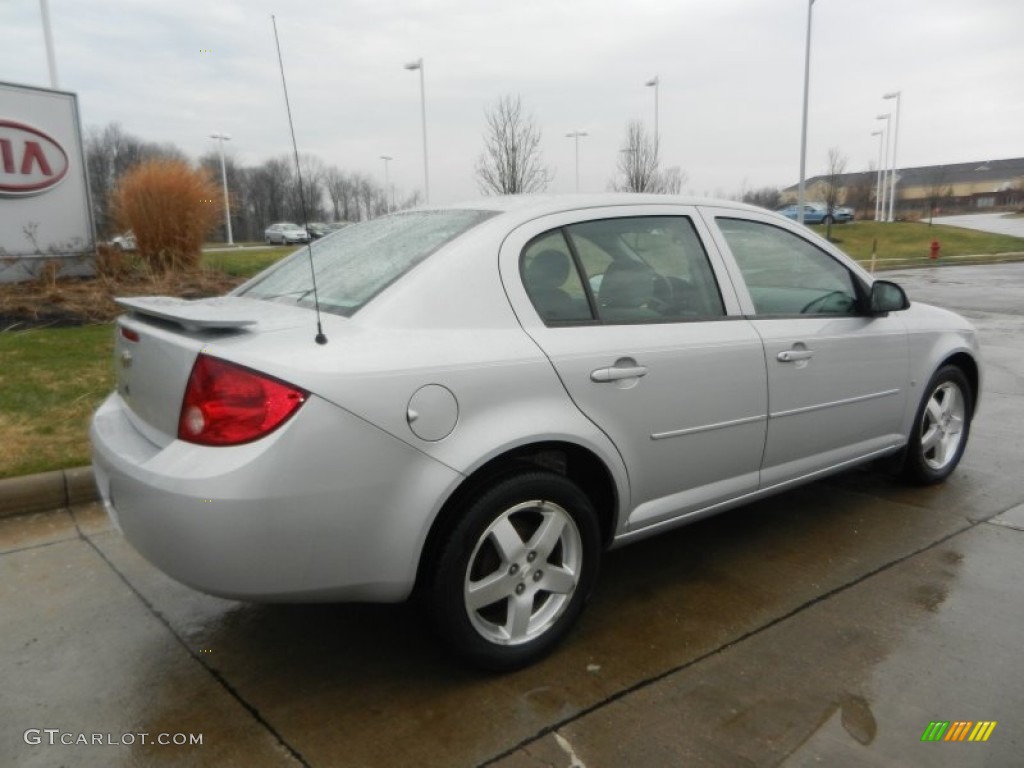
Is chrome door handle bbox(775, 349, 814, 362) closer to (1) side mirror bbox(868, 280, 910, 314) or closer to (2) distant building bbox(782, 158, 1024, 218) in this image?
(1) side mirror bbox(868, 280, 910, 314)

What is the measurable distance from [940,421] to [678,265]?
224 centimetres

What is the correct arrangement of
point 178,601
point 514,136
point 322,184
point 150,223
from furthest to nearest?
1. point 322,184
2. point 514,136
3. point 150,223
4. point 178,601

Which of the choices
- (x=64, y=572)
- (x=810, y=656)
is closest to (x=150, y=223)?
(x=64, y=572)

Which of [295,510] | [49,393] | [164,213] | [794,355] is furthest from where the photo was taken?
[164,213]

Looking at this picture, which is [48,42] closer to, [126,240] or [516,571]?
[126,240]

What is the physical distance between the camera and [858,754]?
86.0 inches

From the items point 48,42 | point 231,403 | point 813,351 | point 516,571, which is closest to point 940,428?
point 813,351

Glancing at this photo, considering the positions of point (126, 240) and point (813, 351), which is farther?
point (126, 240)

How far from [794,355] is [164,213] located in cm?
1070

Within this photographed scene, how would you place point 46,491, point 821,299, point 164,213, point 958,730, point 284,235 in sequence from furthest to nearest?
point 284,235 < point 164,213 < point 46,491 < point 821,299 < point 958,730

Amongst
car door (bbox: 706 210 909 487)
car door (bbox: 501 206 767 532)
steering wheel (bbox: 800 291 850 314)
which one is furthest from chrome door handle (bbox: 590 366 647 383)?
steering wheel (bbox: 800 291 850 314)

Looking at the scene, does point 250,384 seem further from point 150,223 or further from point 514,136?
point 514,136

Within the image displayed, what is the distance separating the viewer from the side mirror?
12.2 ft

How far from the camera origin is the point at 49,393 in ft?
18.0
